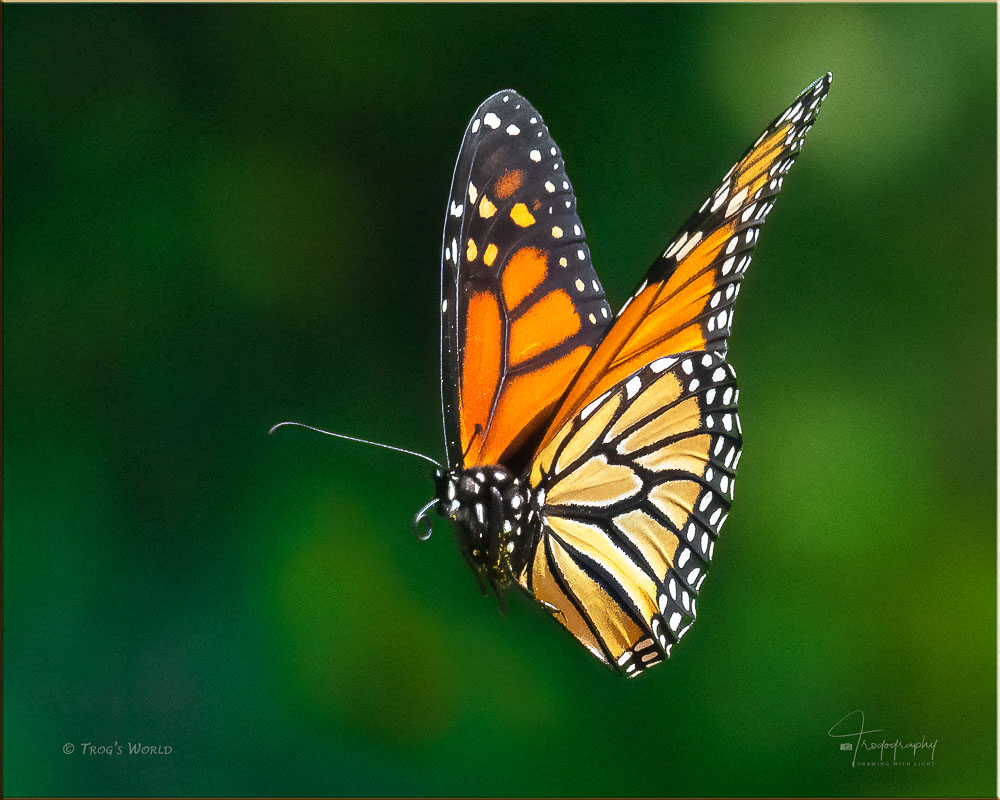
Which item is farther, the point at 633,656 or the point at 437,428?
the point at 437,428

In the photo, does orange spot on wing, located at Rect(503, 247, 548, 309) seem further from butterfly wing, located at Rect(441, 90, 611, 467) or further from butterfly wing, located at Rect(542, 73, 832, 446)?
butterfly wing, located at Rect(542, 73, 832, 446)

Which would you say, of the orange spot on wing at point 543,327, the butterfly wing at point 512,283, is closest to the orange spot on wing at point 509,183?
the butterfly wing at point 512,283

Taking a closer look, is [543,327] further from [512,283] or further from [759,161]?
[759,161]

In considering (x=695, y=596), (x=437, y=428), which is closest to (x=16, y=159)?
(x=437, y=428)

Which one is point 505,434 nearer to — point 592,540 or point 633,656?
point 592,540

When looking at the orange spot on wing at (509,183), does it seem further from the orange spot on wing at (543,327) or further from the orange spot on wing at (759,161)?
the orange spot on wing at (759,161)

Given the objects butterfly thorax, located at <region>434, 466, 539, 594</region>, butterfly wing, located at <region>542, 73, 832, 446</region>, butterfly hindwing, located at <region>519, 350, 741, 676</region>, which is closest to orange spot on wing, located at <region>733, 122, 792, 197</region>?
butterfly wing, located at <region>542, 73, 832, 446</region>

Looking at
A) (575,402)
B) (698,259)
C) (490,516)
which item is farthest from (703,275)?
(490,516)
